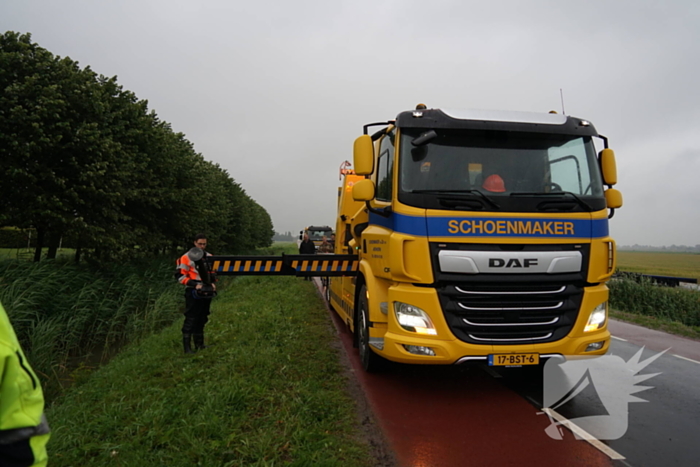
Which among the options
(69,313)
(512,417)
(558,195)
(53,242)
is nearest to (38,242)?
(53,242)

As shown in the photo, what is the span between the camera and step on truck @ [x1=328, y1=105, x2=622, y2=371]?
14.9 ft

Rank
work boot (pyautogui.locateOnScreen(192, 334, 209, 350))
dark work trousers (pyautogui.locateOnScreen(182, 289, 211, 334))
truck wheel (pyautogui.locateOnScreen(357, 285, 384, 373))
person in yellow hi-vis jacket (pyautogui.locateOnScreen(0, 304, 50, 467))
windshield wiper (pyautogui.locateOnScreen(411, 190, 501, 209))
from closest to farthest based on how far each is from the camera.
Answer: person in yellow hi-vis jacket (pyautogui.locateOnScreen(0, 304, 50, 467))
windshield wiper (pyautogui.locateOnScreen(411, 190, 501, 209))
truck wheel (pyautogui.locateOnScreen(357, 285, 384, 373))
dark work trousers (pyautogui.locateOnScreen(182, 289, 211, 334))
work boot (pyautogui.locateOnScreen(192, 334, 209, 350))

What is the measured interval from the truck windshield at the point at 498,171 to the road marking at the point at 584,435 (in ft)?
6.68

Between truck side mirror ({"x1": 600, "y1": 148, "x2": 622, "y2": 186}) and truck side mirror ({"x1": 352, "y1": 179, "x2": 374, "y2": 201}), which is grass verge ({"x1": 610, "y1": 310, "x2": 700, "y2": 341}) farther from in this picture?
truck side mirror ({"x1": 352, "y1": 179, "x2": 374, "y2": 201})

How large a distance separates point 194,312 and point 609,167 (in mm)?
5721

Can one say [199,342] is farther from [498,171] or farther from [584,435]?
[584,435]

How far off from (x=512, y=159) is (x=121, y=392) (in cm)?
509

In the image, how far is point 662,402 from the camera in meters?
5.05

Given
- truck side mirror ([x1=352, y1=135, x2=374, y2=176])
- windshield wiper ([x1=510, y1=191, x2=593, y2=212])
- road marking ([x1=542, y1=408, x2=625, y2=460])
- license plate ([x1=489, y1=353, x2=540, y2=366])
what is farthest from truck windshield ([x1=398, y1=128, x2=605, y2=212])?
road marking ([x1=542, y1=408, x2=625, y2=460])

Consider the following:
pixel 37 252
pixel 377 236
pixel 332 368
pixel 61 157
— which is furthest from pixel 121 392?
pixel 37 252

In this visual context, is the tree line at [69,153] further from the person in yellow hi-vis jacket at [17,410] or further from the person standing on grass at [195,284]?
the person in yellow hi-vis jacket at [17,410]

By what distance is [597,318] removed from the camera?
4.84 metres

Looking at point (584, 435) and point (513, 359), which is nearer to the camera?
→ point (584, 435)

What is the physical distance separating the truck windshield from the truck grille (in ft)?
2.67
